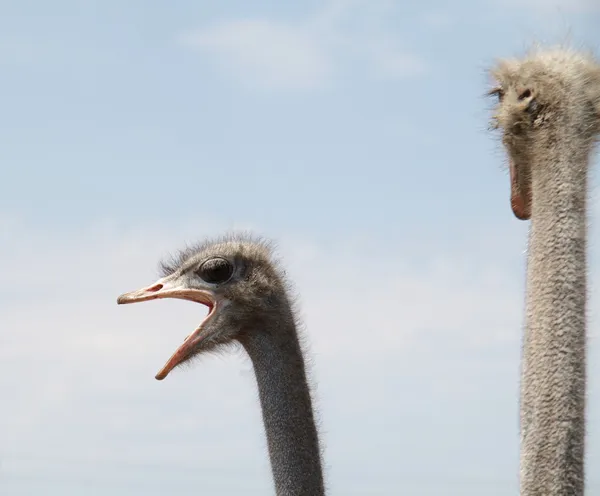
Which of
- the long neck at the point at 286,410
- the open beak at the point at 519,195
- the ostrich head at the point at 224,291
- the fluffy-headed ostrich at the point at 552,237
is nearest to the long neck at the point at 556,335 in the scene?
the fluffy-headed ostrich at the point at 552,237

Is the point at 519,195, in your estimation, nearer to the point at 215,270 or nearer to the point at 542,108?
the point at 542,108

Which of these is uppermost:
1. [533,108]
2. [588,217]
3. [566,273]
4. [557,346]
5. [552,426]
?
[533,108]

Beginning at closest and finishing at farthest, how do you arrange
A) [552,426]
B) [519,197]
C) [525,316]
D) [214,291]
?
[552,426], [525,316], [519,197], [214,291]

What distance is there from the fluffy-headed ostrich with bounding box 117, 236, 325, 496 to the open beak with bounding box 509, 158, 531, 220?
5.27 feet

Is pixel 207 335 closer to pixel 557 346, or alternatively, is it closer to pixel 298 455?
pixel 298 455

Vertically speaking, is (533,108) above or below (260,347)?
above

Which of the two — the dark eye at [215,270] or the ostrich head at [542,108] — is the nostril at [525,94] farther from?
the dark eye at [215,270]

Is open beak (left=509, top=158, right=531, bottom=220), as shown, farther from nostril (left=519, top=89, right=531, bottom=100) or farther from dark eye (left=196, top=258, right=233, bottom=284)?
dark eye (left=196, top=258, right=233, bottom=284)

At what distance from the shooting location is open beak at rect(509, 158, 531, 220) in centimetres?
557

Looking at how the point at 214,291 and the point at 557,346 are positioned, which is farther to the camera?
the point at 214,291

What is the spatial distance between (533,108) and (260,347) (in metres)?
2.12

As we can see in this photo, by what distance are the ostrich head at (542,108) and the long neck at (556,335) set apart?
11 cm

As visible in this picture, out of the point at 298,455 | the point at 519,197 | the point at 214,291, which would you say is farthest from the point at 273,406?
the point at 519,197

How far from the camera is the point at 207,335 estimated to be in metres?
6.70
